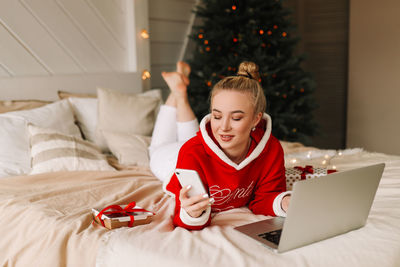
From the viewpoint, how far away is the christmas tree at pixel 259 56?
3123 millimetres

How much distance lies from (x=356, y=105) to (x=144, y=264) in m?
3.60

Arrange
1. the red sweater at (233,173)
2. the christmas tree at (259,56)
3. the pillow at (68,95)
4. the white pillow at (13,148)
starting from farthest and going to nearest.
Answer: the christmas tree at (259,56) < the pillow at (68,95) < the white pillow at (13,148) < the red sweater at (233,173)

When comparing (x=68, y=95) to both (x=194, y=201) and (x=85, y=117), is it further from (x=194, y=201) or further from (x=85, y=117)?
(x=194, y=201)

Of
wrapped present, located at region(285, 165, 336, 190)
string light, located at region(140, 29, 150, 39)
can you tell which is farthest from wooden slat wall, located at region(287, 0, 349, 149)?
wrapped present, located at region(285, 165, 336, 190)

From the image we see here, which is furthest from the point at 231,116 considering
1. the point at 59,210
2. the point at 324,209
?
the point at 59,210

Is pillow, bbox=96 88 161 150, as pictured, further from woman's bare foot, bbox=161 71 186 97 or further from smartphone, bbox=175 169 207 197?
smartphone, bbox=175 169 207 197

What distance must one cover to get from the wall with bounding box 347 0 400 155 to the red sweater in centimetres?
287

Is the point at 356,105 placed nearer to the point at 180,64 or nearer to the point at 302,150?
the point at 302,150

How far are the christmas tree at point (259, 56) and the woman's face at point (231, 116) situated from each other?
5.98 ft

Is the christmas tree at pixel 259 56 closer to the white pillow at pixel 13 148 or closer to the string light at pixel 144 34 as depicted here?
the string light at pixel 144 34

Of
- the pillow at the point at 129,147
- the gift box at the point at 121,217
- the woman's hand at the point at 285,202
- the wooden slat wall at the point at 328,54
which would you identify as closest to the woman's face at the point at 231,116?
the woman's hand at the point at 285,202

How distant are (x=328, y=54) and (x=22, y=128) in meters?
3.31

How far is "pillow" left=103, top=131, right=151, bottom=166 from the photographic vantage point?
86.3 inches

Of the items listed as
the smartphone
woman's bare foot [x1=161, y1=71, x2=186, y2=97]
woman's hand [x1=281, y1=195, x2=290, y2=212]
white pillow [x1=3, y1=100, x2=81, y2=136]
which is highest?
woman's bare foot [x1=161, y1=71, x2=186, y2=97]
